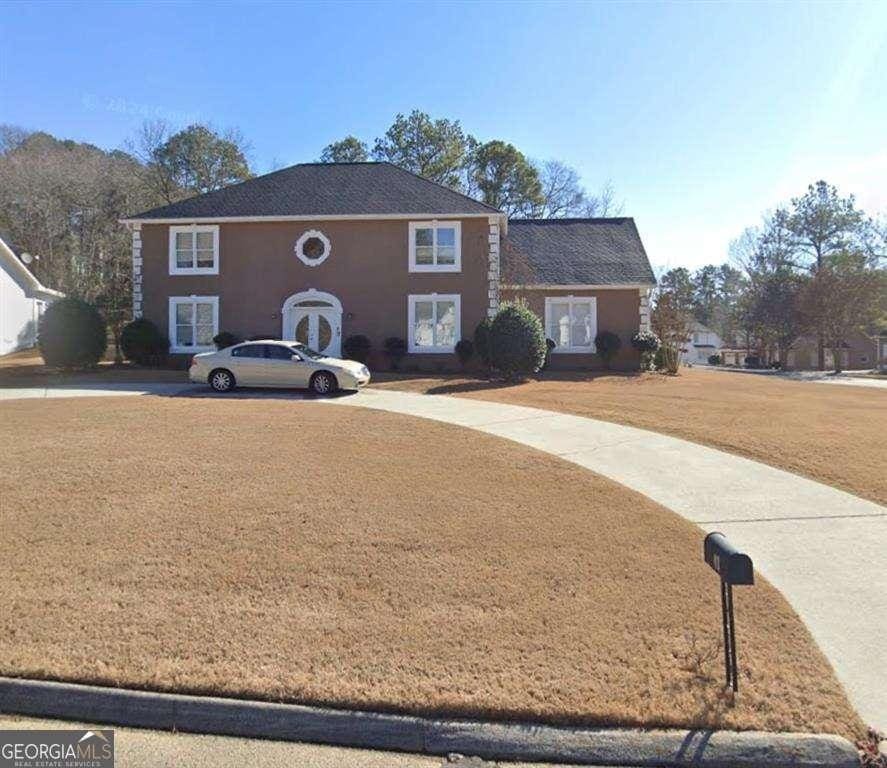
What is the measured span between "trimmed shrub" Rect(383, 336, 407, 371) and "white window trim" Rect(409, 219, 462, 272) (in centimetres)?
254

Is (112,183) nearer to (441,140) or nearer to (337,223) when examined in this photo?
(441,140)

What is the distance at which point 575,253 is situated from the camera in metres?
26.4

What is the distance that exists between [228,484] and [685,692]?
499 cm

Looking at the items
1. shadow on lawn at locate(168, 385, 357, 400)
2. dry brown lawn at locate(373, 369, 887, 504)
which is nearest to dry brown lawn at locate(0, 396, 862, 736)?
dry brown lawn at locate(373, 369, 887, 504)

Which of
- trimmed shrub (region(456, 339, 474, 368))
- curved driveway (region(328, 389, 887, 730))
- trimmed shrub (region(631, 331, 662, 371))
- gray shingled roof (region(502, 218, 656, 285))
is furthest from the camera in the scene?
gray shingled roof (region(502, 218, 656, 285))

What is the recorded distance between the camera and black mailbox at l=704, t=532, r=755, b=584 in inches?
130

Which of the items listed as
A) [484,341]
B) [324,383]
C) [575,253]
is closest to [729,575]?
[324,383]

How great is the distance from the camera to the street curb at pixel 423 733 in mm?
3068

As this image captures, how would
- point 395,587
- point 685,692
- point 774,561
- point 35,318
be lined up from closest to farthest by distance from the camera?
point 685,692 < point 395,587 < point 774,561 < point 35,318

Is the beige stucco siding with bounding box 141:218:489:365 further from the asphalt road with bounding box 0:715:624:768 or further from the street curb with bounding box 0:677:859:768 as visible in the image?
the asphalt road with bounding box 0:715:624:768

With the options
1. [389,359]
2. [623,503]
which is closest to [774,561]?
[623,503]

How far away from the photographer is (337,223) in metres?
22.2

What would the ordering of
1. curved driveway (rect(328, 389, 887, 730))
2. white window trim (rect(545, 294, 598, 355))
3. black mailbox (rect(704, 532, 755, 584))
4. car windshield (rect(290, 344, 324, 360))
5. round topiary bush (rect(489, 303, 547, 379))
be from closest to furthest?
black mailbox (rect(704, 532, 755, 584)) < curved driveway (rect(328, 389, 887, 730)) < car windshield (rect(290, 344, 324, 360)) < round topiary bush (rect(489, 303, 547, 379)) < white window trim (rect(545, 294, 598, 355))

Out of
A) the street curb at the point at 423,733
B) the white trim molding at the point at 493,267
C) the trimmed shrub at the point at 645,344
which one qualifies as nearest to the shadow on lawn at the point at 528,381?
the trimmed shrub at the point at 645,344
